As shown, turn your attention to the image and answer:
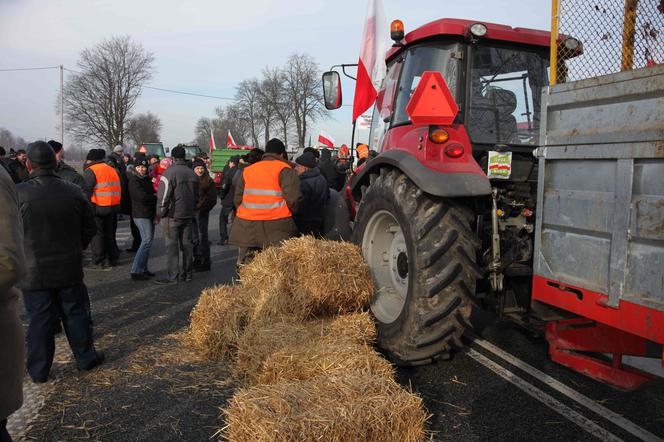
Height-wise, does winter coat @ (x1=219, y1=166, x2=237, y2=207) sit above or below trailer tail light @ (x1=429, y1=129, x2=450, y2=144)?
below

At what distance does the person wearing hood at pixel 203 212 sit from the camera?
8.05 metres

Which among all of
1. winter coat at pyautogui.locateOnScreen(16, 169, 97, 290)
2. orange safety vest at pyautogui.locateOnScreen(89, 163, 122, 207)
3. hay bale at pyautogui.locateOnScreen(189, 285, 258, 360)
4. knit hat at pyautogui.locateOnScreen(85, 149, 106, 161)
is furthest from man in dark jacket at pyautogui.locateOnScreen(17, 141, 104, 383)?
knit hat at pyautogui.locateOnScreen(85, 149, 106, 161)

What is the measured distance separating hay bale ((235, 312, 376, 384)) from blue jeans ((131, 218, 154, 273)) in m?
4.00

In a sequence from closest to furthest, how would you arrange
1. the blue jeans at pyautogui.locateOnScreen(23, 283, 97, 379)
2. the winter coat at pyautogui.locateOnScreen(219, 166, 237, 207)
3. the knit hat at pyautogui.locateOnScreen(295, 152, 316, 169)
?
the blue jeans at pyautogui.locateOnScreen(23, 283, 97, 379)
the knit hat at pyautogui.locateOnScreen(295, 152, 316, 169)
the winter coat at pyautogui.locateOnScreen(219, 166, 237, 207)

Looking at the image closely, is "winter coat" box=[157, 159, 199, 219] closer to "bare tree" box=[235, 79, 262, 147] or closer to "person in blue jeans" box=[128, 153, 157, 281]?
"person in blue jeans" box=[128, 153, 157, 281]

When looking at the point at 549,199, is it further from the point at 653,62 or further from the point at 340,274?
the point at 340,274

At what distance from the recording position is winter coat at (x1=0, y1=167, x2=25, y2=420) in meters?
1.75

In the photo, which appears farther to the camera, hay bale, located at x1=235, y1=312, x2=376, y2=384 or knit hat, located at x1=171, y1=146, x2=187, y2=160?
knit hat, located at x1=171, y1=146, x2=187, y2=160

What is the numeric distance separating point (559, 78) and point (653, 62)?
1.53 feet

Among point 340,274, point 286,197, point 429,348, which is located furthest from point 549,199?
point 286,197

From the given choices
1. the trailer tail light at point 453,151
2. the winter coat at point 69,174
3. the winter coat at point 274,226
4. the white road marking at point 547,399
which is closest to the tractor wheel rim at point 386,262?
the trailer tail light at point 453,151

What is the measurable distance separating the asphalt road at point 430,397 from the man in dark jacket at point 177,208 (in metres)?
2.20

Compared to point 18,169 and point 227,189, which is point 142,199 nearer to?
point 227,189

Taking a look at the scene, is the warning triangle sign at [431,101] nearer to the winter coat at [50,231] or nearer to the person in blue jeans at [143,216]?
the winter coat at [50,231]
